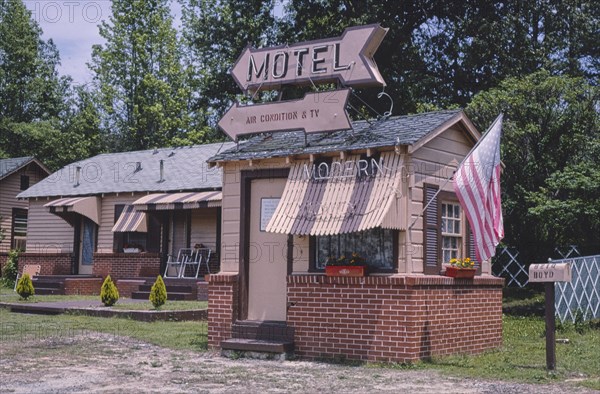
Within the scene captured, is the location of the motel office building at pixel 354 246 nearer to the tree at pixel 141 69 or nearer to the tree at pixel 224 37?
the tree at pixel 224 37

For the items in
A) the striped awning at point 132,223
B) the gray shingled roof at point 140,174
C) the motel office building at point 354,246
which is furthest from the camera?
the gray shingled roof at point 140,174

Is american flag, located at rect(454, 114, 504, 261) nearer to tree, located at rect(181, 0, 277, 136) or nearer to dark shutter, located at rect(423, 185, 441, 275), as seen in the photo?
dark shutter, located at rect(423, 185, 441, 275)

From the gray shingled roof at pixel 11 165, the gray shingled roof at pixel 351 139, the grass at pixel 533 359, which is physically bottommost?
the grass at pixel 533 359

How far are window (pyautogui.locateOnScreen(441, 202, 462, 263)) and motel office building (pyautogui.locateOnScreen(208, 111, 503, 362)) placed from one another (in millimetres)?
31

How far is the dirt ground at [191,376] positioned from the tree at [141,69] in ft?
105

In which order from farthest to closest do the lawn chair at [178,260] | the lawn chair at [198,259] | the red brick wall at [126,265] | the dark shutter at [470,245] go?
the red brick wall at [126,265]
the lawn chair at [178,260]
the lawn chair at [198,259]
the dark shutter at [470,245]

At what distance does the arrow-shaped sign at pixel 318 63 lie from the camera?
1253cm

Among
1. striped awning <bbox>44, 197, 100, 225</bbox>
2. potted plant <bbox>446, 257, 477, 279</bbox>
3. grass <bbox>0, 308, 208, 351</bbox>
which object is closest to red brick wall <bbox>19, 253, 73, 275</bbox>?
striped awning <bbox>44, 197, 100, 225</bbox>

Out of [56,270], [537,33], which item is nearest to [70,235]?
[56,270]

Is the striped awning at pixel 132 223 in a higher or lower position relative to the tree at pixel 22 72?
lower

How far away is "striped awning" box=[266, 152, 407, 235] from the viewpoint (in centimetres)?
1130

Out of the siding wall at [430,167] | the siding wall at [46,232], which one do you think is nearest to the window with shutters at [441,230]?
the siding wall at [430,167]

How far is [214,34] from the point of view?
37.6 m

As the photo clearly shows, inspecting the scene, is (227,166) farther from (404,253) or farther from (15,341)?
(15,341)
